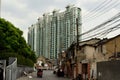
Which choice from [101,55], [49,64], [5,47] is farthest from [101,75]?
[49,64]

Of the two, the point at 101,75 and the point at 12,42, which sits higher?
the point at 12,42

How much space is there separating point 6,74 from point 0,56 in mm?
23819

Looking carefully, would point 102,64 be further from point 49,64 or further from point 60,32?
point 49,64

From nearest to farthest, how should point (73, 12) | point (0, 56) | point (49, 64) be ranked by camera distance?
1. point (73, 12)
2. point (0, 56)
3. point (49, 64)

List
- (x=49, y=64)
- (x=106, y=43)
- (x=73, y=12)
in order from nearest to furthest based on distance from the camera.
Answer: (x=73, y=12), (x=106, y=43), (x=49, y=64)

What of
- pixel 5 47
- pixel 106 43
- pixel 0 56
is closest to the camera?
pixel 106 43

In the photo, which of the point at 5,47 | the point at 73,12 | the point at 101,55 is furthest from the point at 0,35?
the point at 73,12

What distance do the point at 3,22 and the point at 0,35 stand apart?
3387mm

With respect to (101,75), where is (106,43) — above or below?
above

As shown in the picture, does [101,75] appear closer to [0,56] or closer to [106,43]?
[106,43]

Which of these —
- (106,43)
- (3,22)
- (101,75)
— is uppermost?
(3,22)

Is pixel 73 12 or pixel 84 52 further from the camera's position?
pixel 84 52

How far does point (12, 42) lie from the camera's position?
62.9 m

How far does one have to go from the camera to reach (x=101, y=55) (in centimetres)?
4475
